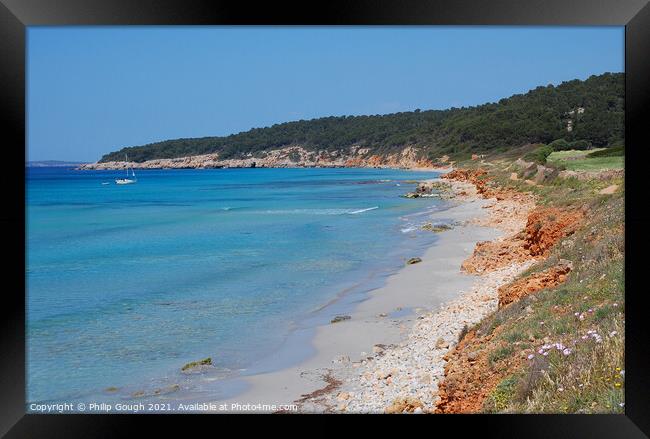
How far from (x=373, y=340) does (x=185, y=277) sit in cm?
836

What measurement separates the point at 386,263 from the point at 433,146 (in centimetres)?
4020

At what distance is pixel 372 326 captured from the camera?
27.9ft

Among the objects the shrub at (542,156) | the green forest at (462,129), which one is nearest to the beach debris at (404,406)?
the green forest at (462,129)

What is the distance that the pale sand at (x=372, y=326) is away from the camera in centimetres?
654

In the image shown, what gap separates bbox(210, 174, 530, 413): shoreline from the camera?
604 cm

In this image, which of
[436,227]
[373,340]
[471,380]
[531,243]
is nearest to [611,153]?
[436,227]

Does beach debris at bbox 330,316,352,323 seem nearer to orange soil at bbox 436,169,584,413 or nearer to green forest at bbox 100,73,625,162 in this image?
orange soil at bbox 436,169,584,413

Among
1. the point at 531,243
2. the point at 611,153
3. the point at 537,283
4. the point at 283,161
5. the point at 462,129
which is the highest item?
the point at 462,129

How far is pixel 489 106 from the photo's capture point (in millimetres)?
44156

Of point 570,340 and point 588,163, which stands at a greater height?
point 588,163

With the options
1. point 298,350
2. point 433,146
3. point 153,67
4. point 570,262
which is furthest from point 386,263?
point 153,67

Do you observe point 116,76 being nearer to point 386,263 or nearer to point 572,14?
point 386,263

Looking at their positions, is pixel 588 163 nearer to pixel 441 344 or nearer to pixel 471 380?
pixel 441 344

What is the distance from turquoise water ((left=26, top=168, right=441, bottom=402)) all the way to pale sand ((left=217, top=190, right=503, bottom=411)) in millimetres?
615
